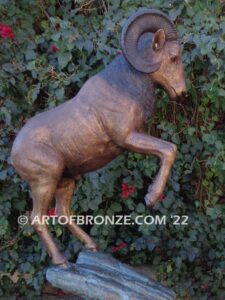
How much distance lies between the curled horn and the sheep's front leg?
0.23 metres

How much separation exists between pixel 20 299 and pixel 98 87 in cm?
176

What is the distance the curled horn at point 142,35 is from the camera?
1.78m

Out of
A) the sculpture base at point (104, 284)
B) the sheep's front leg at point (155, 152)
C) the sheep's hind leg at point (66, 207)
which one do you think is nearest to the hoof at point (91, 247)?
the sheep's hind leg at point (66, 207)

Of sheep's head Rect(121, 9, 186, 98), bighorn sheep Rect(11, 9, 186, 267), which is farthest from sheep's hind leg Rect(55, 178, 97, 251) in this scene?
sheep's head Rect(121, 9, 186, 98)

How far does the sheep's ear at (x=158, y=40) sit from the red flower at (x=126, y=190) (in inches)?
44.3

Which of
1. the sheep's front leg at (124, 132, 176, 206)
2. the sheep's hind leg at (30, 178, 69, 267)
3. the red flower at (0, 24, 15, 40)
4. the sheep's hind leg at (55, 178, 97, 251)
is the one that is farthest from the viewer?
the red flower at (0, 24, 15, 40)

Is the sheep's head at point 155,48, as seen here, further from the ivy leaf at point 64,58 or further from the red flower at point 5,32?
the red flower at point 5,32

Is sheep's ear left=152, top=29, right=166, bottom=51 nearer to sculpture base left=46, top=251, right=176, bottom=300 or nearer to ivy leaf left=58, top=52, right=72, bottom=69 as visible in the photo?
sculpture base left=46, top=251, right=176, bottom=300

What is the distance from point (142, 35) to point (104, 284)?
0.83 metres

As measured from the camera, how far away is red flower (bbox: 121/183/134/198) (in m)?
2.80

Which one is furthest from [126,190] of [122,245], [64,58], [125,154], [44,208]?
[44,208]

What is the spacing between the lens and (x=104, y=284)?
1774mm

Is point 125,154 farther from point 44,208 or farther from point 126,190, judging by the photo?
point 44,208

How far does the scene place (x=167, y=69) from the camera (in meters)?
1.86
